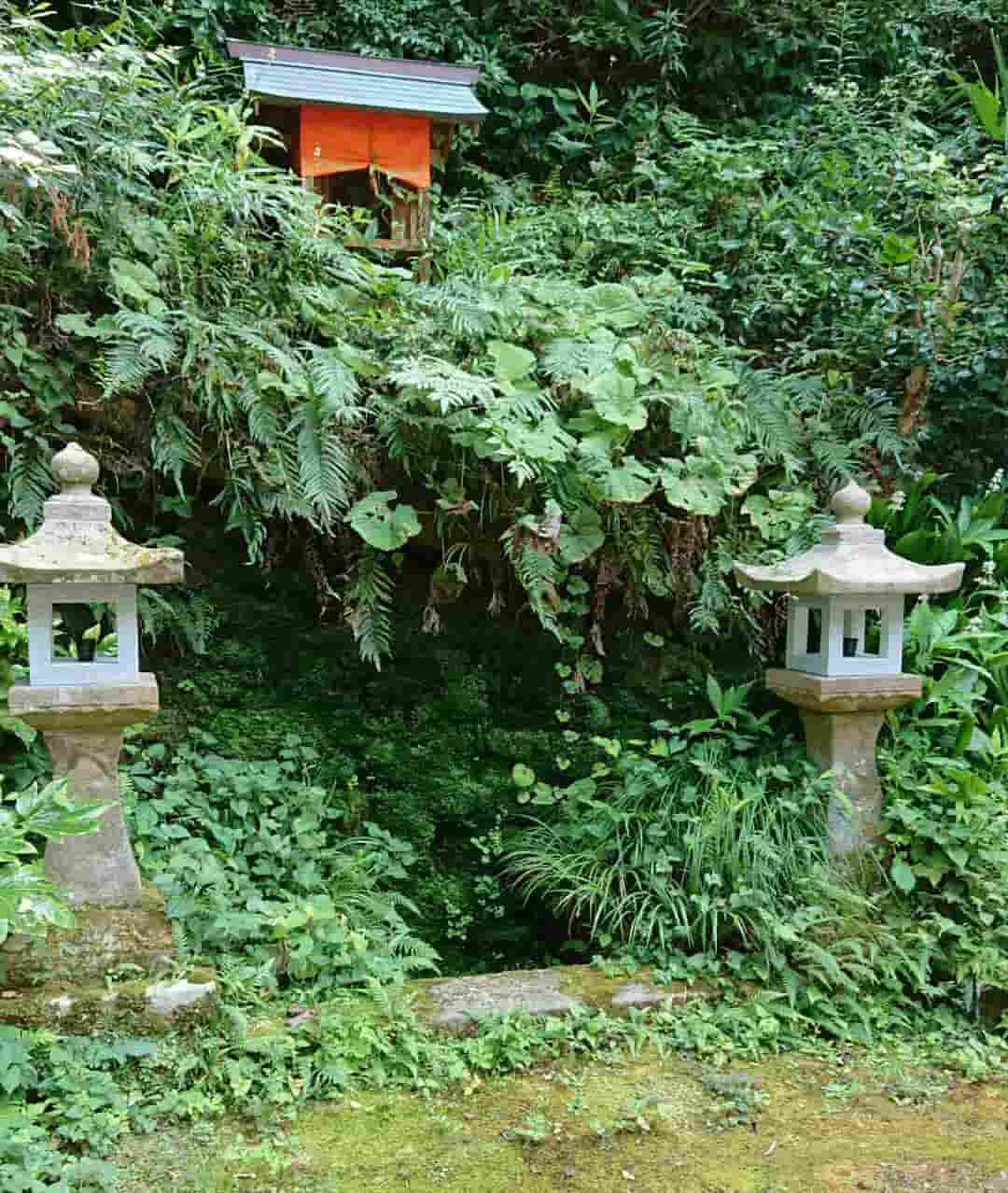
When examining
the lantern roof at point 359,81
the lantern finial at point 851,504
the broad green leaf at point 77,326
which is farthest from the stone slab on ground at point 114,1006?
the lantern roof at point 359,81

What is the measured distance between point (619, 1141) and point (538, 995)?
0.67m

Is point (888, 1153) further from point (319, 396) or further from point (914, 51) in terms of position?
Answer: point (914, 51)

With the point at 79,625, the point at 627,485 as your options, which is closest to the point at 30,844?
the point at 79,625

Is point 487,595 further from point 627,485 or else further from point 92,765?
point 92,765

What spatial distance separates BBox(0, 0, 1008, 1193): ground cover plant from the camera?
3.26 metres

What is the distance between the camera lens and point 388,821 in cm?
419

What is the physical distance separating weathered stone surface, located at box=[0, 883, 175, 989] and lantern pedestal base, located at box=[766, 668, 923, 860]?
7.33 feet

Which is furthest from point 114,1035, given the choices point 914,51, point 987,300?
point 914,51

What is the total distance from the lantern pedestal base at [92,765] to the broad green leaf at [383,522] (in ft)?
3.41

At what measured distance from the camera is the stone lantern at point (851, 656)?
3.60 m

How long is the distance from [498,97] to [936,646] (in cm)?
527

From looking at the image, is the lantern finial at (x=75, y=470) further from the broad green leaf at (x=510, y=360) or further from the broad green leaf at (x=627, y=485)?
the broad green leaf at (x=627, y=485)

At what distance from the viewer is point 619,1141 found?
2.59m

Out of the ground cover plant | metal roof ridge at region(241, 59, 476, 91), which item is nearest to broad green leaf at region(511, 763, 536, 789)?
the ground cover plant
